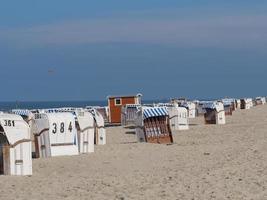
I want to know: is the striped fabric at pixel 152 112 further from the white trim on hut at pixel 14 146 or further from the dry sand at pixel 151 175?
the white trim on hut at pixel 14 146

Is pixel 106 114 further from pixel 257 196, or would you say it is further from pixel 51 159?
pixel 257 196

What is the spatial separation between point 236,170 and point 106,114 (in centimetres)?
3005

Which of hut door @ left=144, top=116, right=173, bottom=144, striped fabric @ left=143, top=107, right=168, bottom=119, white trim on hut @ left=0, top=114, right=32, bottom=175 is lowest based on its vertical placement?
white trim on hut @ left=0, top=114, right=32, bottom=175

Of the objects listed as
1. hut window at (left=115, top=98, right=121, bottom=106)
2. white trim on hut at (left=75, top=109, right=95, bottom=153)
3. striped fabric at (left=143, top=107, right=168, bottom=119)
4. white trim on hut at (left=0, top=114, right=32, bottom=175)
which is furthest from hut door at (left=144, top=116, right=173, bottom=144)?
hut window at (left=115, top=98, right=121, bottom=106)

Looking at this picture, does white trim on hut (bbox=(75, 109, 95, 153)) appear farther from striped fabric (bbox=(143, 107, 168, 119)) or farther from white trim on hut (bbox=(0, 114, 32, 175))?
white trim on hut (bbox=(0, 114, 32, 175))

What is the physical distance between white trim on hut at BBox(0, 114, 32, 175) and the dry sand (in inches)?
12.9

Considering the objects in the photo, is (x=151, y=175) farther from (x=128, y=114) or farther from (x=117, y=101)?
(x=117, y=101)

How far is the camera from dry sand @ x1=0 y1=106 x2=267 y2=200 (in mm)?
10859

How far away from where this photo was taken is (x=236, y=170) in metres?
13.4

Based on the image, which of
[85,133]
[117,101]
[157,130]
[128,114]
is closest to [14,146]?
[85,133]

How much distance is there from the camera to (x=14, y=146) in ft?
42.9

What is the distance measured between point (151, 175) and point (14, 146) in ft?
8.34

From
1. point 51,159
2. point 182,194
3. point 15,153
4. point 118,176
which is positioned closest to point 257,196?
point 182,194

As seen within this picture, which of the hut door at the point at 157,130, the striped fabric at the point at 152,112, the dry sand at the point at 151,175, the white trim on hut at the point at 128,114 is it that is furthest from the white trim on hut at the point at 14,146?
the white trim on hut at the point at 128,114
